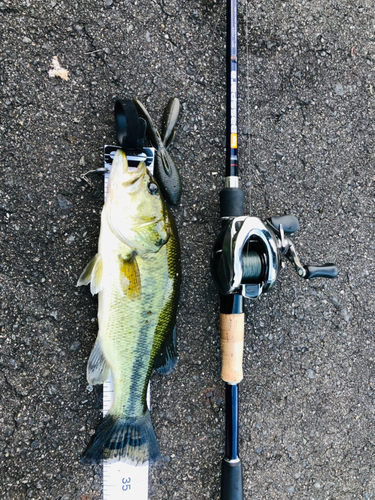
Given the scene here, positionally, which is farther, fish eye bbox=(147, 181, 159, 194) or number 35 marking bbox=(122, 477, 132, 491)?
number 35 marking bbox=(122, 477, 132, 491)

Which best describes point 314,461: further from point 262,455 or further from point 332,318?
point 332,318

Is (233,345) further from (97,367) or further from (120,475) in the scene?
(120,475)

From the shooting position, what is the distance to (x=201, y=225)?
7.17 feet

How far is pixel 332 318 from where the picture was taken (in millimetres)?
2383

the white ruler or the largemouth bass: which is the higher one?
the largemouth bass

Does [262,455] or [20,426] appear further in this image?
[262,455]

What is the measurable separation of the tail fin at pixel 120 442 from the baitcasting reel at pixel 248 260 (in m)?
0.82

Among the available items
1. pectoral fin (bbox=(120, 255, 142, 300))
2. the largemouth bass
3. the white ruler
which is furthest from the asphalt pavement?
pectoral fin (bbox=(120, 255, 142, 300))

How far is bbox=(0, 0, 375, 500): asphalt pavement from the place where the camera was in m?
1.97

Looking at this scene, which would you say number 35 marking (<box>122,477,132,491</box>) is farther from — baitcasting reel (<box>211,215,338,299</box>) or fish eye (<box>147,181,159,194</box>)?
fish eye (<box>147,181,159,194</box>)

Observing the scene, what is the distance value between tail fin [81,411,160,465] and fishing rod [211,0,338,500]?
0.46 m

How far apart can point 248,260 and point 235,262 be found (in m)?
0.10

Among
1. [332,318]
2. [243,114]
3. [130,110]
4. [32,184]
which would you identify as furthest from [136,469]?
[243,114]

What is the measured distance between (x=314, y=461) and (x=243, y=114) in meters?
2.18
